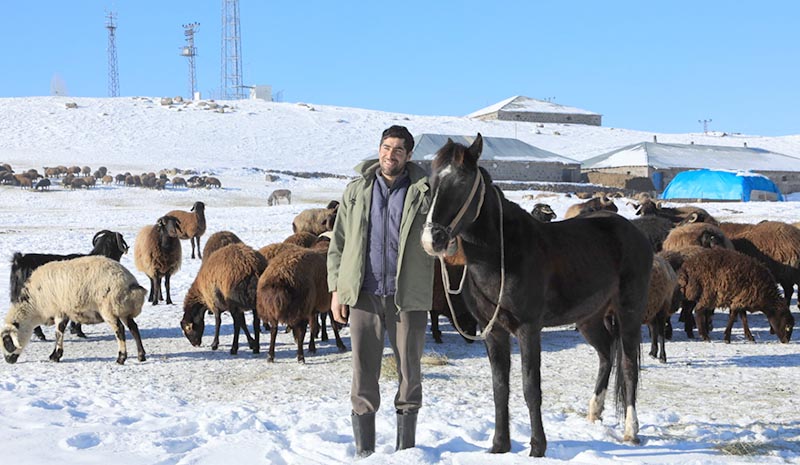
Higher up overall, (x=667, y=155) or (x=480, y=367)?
(x=667, y=155)

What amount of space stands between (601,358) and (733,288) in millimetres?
4171

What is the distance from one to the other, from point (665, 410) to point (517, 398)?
1191 mm

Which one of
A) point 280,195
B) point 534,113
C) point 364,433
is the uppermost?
point 534,113

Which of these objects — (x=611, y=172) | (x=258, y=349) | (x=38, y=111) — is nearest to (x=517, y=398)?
(x=258, y=349)

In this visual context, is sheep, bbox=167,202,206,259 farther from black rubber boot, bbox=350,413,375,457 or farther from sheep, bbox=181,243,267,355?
black rubber boot, bbox=350,413,375,457

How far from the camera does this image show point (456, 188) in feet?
14.1

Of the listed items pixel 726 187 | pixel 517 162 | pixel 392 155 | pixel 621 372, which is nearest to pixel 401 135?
pixel 392 155

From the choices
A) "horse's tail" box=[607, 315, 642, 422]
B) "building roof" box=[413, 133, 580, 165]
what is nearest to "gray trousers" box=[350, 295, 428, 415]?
"horse's tail" box=[607, 315, 642, 422]

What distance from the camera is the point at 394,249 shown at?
14.6 ft

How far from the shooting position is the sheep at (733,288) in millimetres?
9245

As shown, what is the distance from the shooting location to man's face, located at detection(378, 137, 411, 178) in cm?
443

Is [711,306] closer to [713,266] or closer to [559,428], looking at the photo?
[713,266]

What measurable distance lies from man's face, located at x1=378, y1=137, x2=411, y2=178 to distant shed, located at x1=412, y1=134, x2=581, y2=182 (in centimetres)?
4812

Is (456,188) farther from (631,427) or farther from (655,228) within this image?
(655,228)
